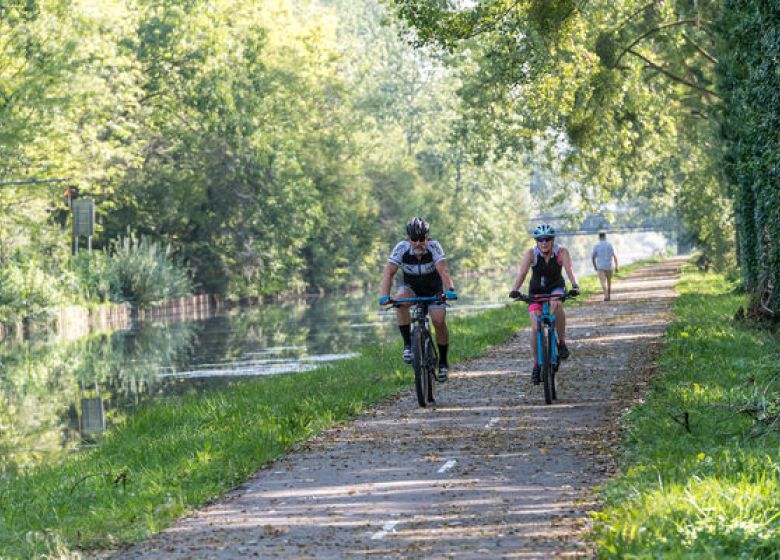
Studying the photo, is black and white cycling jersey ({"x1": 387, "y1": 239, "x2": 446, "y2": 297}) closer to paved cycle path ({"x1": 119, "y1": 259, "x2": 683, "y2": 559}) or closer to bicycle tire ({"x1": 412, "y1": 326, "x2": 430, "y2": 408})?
bicycle tire ({"x1": 412, "y1": 326, "x2": 430, "y2": 408})

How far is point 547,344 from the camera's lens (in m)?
14.1

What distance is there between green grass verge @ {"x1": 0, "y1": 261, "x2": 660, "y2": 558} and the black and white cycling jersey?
1.56 meters

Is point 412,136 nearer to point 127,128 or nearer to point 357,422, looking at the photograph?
point 127,128

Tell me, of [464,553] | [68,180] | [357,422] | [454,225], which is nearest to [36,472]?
[357,422]

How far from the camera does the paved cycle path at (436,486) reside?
784cm

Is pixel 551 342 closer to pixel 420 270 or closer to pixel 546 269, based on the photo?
pixel 546 269

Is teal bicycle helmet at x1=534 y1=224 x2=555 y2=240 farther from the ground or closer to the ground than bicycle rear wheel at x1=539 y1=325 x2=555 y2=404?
farther from the ground

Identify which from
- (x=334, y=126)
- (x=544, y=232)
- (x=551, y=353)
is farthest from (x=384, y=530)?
(x=334, y=126)

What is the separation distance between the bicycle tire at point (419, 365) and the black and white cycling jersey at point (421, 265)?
49cm

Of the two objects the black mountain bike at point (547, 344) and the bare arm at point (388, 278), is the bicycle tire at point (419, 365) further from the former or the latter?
the black mountain bike at point (547, 344)

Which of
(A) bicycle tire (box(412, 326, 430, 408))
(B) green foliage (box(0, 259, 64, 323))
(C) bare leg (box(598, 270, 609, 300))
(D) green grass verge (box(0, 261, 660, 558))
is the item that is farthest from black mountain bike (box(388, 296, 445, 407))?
(B) green foliage (box(0, 259, 64, 323))

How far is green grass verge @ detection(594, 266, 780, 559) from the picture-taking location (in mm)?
6766

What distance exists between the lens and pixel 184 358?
30359 millimetres

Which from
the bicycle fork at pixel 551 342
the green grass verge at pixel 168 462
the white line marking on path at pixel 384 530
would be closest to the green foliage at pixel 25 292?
the green grass verge at pixel 168 462
